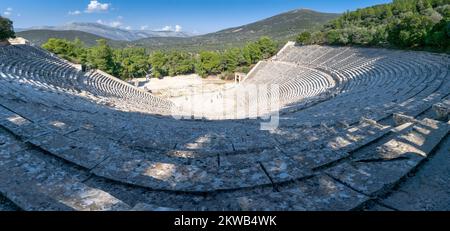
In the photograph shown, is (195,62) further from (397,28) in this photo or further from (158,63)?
(397,28)

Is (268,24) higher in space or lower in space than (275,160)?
higher

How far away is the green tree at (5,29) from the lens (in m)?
27.3

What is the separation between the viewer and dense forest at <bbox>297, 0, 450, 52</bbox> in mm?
23984

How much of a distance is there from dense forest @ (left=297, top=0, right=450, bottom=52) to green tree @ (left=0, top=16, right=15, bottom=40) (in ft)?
125

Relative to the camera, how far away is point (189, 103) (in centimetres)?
3006

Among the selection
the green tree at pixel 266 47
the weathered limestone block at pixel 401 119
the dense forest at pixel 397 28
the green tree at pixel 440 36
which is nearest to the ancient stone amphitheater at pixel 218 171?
the weathered limestone block at pixel 401 119

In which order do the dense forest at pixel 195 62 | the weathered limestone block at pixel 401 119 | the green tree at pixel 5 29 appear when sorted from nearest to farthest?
the weathered limestone block at pixel 401 119
the green tree at pixel 5 29
the dense forest at pixel 195 62

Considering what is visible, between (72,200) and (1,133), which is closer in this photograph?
(72,200)

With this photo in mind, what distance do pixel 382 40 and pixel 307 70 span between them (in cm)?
900

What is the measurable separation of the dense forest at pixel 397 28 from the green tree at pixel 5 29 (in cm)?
3823

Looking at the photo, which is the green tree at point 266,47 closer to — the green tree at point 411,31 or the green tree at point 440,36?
the green tree at point 411,31

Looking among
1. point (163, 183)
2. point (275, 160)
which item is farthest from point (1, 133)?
point (275, 160)
